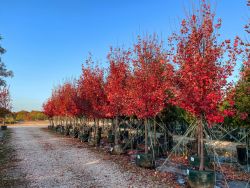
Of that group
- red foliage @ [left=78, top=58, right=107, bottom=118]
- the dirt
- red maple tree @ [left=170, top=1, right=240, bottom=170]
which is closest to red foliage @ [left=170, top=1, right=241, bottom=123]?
red maple tree @ [left=170, top=1, right=240, bottom=170]

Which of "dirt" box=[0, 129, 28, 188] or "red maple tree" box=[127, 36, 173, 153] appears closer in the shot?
"dirt" box=[0, 129, 28, 188]

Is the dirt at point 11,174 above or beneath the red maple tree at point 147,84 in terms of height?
beneath

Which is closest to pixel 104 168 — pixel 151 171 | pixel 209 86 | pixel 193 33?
pixel 151 171

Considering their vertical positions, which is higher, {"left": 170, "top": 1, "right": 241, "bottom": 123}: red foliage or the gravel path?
{"left": 170, "top": 1, "right": 241, "bottom": 123}: red foliage

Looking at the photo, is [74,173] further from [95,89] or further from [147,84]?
[95,89]

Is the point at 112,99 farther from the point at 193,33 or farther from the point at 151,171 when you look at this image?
the point at 193,33

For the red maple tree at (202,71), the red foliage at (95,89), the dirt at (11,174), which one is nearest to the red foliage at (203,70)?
the red maple tree at (202,71)

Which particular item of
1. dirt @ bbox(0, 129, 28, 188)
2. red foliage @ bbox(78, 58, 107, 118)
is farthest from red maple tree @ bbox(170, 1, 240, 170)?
red foliage @ bbox(78, 58, 107, 118)

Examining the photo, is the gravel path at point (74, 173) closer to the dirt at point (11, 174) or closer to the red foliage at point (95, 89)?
the dirt at point (11, 174)

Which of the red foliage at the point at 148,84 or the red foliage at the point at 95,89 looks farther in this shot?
the red foliage at the point at 95,89

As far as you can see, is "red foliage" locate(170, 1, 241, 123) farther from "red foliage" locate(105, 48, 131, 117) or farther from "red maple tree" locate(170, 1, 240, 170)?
"red foliage" locate(105, 48, 131, 117)

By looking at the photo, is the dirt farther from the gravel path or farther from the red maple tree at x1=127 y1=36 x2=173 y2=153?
the red maple tree at x1=127 y1=36 x2=173 y2=153

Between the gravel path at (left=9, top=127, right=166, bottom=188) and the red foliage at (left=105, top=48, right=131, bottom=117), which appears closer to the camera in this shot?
the gravel path at (left=9, top=127, right=166, bottom=188)

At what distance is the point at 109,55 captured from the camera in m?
19.0
